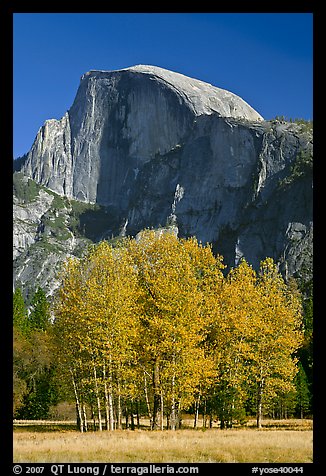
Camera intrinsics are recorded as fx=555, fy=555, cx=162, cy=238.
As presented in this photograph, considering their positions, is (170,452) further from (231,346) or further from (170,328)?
(231,346)

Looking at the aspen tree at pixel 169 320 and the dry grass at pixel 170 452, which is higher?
the aspen tree at pixel 169 320

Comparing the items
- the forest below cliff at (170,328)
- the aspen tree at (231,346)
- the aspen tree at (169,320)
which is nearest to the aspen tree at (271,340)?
the forest below cliff at (170,328)

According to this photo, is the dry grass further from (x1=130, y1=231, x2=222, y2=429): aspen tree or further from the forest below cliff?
the forest below cliff

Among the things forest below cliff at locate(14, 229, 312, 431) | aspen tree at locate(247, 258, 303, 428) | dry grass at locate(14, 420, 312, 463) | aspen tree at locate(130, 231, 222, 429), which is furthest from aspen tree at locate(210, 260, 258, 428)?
dry grass at locate(14, 420, 312, 463)

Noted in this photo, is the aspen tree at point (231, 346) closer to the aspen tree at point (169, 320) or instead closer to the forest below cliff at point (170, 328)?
the forest below cliff at point (170, 328)

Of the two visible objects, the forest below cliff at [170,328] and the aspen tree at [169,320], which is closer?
the aspen tree at [169,320]

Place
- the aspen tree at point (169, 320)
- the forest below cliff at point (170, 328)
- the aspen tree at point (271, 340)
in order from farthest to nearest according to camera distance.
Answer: the aspen tree at point (271, 340)
the forest below cliff at point (170, 328)
the aspen tree at point (169, 320)

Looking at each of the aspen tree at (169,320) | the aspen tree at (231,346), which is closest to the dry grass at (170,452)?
the aspen tree at (169,320)

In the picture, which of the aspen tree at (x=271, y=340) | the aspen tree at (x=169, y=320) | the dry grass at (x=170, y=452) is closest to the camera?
the dry grass at (x=170, y=452)

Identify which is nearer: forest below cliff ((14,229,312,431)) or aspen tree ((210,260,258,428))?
forest below cliff ((14,229,312,431))

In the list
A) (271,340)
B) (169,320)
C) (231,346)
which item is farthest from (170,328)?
(271,340)
